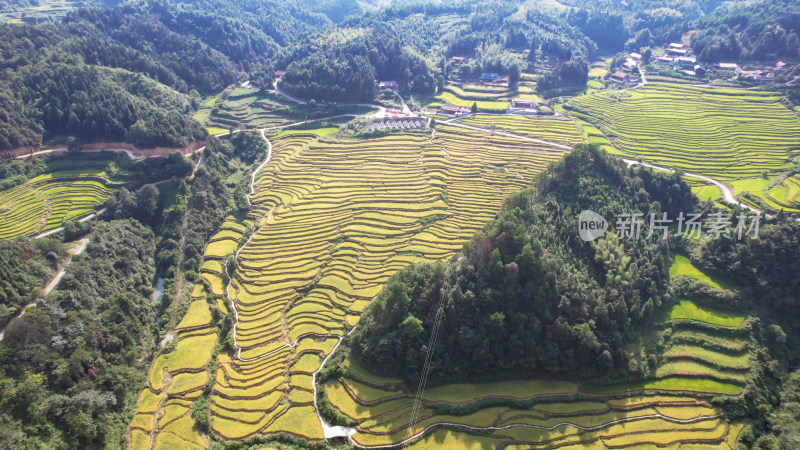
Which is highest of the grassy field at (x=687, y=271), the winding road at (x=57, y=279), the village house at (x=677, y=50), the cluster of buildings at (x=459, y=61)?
the cluster of buildings at (x=459, y=61)

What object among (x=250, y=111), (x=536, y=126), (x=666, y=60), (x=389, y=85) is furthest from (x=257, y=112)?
(x=666, y=60)

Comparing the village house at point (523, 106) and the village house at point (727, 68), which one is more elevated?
the village house at point (727, 68)

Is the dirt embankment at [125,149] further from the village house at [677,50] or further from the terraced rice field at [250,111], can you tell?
the village house at [677,50]

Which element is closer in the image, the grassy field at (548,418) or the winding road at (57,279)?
the grassy field at (548,418)

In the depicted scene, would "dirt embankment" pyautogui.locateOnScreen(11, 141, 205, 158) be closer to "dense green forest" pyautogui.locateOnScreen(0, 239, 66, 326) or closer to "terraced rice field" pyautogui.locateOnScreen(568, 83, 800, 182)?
"dense green forest" pyautogui.locateOnScreen(0, 239, 66, 326)

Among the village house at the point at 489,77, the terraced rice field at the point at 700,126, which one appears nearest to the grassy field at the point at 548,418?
the terraced rice field at the point at 700,126
